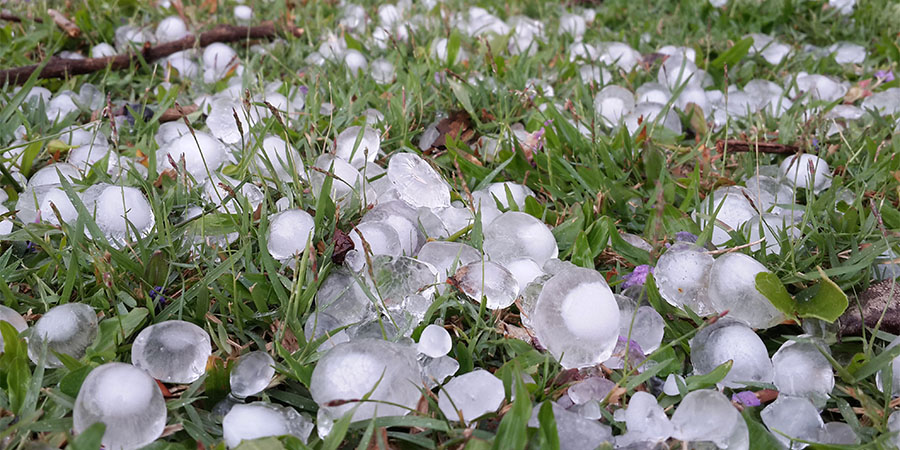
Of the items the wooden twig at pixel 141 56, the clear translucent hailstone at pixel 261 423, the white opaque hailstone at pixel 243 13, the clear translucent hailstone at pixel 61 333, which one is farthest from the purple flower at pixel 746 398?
the white opaque hailstone at pixel 243 13

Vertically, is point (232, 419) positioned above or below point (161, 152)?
above

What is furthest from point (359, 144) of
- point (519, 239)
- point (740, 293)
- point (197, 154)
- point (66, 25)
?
point (66, 25)

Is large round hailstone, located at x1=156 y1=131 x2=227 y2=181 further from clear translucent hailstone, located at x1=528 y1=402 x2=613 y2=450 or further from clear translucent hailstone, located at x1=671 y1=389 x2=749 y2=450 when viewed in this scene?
clear translucent hailstone, located at x1=671 y1=389 x2=749 y2=450

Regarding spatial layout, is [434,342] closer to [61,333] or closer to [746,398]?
[746,398]

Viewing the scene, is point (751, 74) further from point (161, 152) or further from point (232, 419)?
point (232, 419)

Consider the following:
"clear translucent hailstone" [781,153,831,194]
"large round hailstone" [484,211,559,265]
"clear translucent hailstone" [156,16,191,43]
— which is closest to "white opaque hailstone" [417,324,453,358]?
"large round hailstone" [484,211,559,265]

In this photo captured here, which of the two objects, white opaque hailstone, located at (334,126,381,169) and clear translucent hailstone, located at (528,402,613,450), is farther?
white opaque hailstone, located at (334,126,381,169)

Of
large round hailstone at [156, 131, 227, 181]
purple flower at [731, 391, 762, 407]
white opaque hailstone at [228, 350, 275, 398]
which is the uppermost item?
purple flower at [731, 391, 762, 407]

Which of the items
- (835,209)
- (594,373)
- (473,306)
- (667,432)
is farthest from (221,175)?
(835,209)
